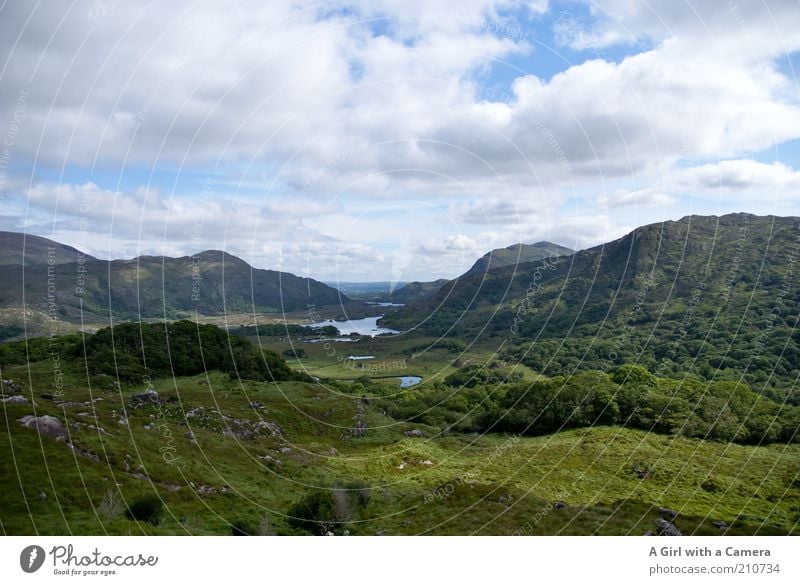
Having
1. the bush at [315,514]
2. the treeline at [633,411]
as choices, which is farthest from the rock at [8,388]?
the treeline at [633,411]

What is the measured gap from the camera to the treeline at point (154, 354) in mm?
92125

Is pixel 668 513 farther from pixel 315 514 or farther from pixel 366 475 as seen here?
pixel 366 475

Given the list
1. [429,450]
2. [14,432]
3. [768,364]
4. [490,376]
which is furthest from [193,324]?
[768,364]

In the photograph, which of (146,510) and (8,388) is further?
(8,388)

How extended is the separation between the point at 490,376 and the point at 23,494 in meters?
156

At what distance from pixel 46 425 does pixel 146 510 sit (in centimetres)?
1284

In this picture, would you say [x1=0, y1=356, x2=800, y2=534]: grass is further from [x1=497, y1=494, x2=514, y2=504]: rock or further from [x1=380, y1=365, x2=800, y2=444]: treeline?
[x1=380, y1=365, x2=800, y2=444]: treeline

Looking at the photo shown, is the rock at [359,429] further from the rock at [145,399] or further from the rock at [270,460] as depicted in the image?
the rock at [145,399]

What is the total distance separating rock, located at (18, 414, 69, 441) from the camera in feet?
129

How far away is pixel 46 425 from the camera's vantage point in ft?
132

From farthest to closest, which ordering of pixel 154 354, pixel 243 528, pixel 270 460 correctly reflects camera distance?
1. pixel 154 354
2. pixel 270 460
3. pixel 243 528

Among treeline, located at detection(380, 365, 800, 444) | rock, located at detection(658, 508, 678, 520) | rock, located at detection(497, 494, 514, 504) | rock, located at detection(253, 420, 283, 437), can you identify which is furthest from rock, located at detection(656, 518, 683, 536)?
rock, located at detection(253, 420, 283, 437)

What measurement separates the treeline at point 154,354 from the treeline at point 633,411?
32.5 meters

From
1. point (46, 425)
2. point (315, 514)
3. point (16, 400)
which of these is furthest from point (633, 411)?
point (16, 400)
